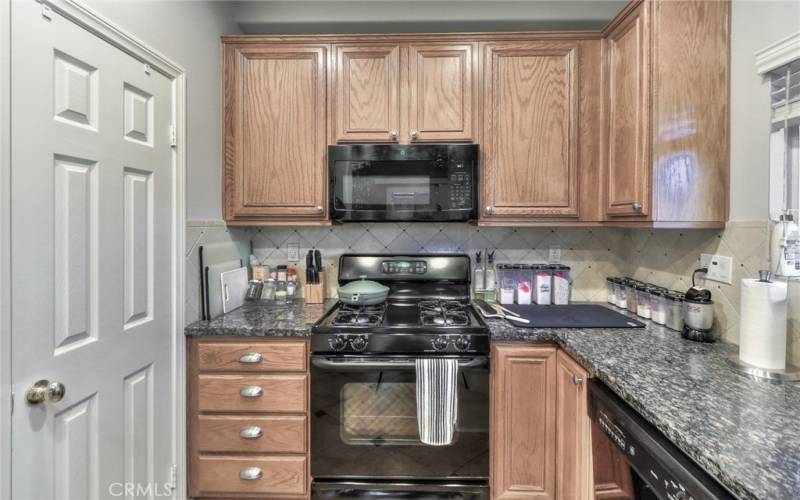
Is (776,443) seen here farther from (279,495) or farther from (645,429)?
(279,495)

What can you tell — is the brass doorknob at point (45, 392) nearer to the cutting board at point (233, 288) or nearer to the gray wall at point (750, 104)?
the cutting board at point (233, 288)

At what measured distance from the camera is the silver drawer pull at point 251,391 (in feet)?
5.13

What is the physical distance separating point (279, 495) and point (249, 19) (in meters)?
2.54

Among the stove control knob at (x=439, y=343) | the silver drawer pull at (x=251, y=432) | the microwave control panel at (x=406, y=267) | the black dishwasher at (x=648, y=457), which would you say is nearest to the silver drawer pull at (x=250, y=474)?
the silver drawer pull at (x=251, y=432)

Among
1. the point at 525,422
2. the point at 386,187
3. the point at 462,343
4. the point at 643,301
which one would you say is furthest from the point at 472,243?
the point at 525,422

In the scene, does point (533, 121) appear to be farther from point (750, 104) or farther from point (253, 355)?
point (253, 355)

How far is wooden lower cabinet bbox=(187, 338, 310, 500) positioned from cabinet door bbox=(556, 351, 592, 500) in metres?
1.12

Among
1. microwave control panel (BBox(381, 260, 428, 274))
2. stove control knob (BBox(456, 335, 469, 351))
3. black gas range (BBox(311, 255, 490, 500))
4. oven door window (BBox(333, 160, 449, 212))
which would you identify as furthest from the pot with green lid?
stove control knob (BBox(456, 335, 469, 351))

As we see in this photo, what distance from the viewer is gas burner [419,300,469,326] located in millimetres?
1627

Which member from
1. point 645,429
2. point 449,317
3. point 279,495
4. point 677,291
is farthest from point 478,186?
point 279,495

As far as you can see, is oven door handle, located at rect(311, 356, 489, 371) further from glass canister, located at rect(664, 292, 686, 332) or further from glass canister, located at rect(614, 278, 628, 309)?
glass canister, located at rect(614, 278, 628, 309)

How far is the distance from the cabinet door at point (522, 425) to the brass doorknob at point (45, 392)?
1.54 metres

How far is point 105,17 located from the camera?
119 cm

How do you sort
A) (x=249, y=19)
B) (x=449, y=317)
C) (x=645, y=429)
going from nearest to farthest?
(x=645, y=429) → (x=449, y=317) → (x=249, y=19)
